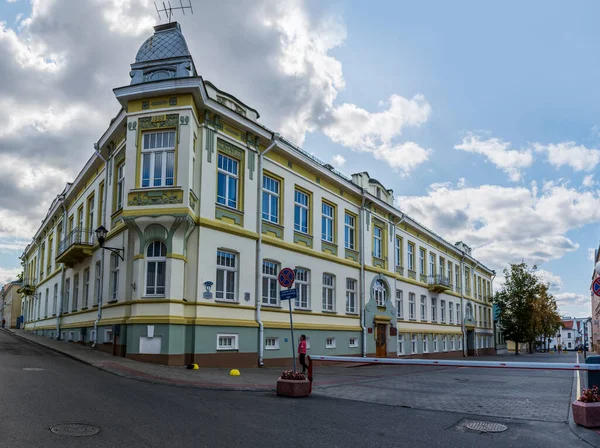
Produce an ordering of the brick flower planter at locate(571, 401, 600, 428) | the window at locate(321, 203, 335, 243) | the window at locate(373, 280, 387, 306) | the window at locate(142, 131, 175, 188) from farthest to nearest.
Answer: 1. the window at locate(373, 280, 387, 306)
2. the window at locate(321, 203, 335, 243)
3. the window at locate(142, 131, 175, 188)
4. the brick flower planter at locate(571, 401, 600, 428)

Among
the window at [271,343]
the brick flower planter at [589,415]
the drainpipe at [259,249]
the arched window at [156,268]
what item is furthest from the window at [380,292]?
the brick flower planter at [589,415]

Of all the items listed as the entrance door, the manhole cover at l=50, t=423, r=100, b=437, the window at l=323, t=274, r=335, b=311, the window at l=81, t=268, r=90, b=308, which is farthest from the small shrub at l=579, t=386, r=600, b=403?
the window at l=81, t=268, r=90, b=308

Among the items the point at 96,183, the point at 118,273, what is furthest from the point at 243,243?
the point at 96,183

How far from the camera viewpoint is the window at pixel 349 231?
2926 cm

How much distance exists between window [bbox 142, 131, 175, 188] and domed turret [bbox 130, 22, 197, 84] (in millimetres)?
2380

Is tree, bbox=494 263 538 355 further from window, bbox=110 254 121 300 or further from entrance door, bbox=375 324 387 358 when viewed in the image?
window, bbox=110 254 121 300

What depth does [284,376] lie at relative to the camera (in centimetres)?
1189

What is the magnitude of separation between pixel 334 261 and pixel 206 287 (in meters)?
9.82

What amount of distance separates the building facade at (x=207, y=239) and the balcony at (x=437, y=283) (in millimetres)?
8536

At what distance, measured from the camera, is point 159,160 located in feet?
61.8

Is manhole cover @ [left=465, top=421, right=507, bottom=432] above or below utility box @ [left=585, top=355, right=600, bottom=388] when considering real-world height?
below

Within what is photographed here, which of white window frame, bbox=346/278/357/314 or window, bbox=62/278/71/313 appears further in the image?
window, bbox=62/278/71/313

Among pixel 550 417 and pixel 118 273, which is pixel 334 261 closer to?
pixel 118 273

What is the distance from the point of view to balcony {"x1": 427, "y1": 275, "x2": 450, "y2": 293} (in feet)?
133
